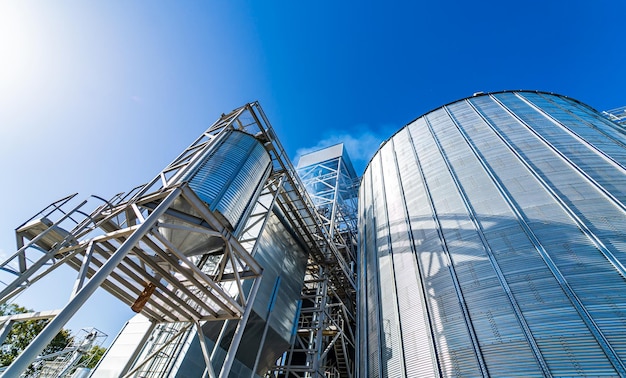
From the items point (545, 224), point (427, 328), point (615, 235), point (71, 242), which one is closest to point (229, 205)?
point (71, 242)

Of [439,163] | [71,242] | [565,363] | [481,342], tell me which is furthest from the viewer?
[439,163]

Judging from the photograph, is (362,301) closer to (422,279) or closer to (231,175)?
(422,279)

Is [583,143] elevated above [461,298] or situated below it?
above

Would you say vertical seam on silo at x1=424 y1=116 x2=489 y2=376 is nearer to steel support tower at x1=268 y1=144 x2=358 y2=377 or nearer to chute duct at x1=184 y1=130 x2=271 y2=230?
chute duct at x1=184 y1=130 x2=271 y2=230

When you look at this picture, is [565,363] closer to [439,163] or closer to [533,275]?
[533,275]

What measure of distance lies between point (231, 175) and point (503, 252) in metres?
8.87

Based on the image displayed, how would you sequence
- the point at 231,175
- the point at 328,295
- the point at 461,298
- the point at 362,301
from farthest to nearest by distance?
the point at 328,295 → the point at 362,301 → the point at 231,175 → the point at 461,298

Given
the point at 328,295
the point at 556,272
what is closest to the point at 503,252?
the point at 556,272

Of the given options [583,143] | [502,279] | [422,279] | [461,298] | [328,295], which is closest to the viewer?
[502,279]

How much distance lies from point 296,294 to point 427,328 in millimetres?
9425

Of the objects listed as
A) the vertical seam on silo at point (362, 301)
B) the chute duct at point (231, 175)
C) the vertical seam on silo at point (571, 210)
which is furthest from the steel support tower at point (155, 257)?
the vertical seam on silo at point (571, 210)

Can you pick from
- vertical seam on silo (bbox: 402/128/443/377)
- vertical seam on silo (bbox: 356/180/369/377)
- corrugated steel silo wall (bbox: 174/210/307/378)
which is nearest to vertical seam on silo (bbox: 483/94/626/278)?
vertical seam on silo (bbox: 402/128/443/377)

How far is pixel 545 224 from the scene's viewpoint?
895 centimetres

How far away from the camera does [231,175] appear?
9719mm
